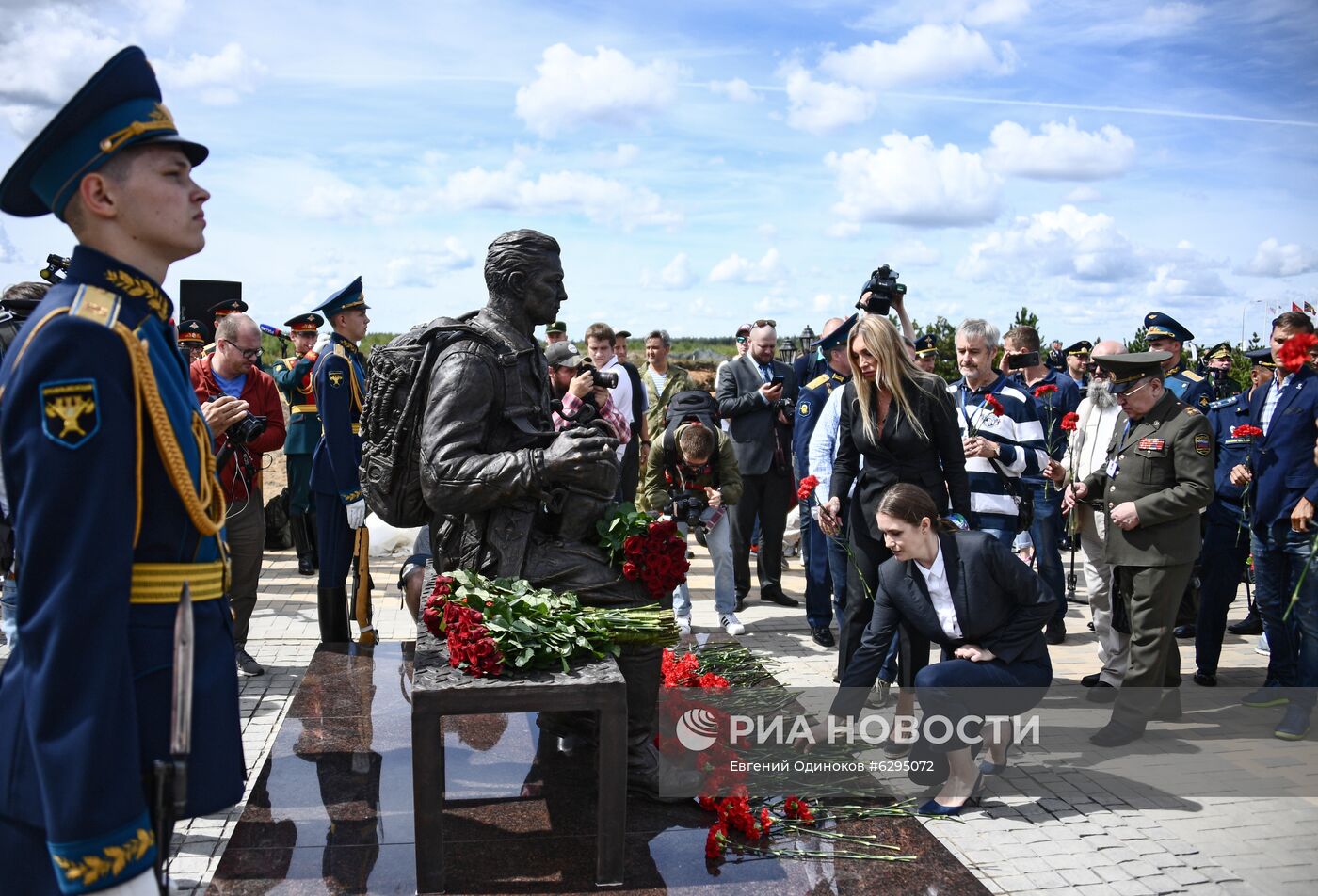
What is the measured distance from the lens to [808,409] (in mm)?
8750

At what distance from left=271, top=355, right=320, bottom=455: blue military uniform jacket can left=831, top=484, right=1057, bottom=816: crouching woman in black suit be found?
4463mm

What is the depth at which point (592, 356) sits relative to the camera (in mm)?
10141

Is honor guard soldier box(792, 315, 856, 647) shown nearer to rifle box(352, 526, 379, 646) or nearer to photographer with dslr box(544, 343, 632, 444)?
photographer with dslr box(544, 343, 632, 444)

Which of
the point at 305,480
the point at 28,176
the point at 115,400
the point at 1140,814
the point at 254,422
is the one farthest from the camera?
the point at 305,480

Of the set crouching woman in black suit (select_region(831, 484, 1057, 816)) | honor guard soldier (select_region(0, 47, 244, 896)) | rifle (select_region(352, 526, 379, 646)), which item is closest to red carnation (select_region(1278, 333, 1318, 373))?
crouching woman in black suit (select_region(831, 484, 1057, 816))

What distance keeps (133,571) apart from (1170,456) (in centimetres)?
534

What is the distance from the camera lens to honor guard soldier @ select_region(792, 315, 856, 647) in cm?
816

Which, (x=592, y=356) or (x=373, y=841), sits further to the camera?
(x=592, y=356)

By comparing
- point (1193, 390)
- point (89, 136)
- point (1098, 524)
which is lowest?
point (1098, 524)

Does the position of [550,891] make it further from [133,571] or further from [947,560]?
[947,560]

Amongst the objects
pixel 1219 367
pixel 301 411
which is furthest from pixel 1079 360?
pixel 301 411

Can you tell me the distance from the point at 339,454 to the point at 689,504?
2573 mm

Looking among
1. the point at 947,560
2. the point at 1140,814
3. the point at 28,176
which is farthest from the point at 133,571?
the point at 1140,814

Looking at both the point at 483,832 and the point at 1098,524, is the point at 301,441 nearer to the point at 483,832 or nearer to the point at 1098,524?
the point at 483,832
